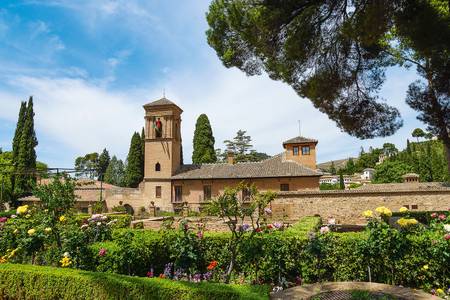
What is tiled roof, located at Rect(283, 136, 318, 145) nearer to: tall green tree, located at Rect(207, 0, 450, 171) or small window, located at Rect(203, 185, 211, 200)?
small window, located at Rect(203, 185, 211, 200)

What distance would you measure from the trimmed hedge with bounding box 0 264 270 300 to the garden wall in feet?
42.1

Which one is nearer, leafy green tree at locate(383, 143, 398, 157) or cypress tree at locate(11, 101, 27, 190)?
cypress tree at locate(11, 101, 27, 190)

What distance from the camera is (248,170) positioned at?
89.1 ft

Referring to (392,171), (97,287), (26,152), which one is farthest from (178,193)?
(392,171)

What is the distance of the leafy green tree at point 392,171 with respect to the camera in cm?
4280

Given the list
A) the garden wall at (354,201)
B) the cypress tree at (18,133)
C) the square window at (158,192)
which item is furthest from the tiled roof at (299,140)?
the cypress tree at (18,133)

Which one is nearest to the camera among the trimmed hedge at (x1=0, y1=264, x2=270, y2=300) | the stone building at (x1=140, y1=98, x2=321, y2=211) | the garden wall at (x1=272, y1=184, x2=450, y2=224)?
the trimmed hedge at (x1=0, y1=264, x2=270, y2=300)

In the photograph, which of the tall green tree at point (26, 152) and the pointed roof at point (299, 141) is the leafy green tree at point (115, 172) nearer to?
the tall green tree at point (26, 152)

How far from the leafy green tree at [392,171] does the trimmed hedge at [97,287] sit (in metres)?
44.7

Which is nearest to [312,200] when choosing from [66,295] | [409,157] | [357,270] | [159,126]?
[357,270]

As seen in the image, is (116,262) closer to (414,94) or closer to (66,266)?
(66,266)

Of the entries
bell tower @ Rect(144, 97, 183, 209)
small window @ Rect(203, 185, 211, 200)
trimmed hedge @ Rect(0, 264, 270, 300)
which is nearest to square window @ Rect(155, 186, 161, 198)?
bell tower @ Rect(144, 97, 183, 209)

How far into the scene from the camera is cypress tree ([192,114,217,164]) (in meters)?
35.2

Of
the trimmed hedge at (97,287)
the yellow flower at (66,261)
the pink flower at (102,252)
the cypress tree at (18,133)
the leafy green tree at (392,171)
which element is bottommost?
the trimmed hedge at (97,287)
